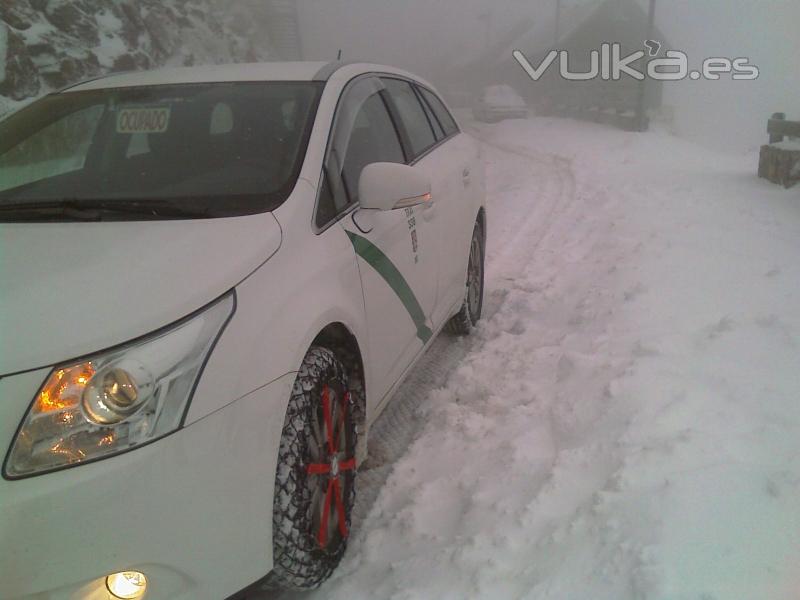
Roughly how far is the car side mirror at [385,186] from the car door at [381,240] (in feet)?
0.30

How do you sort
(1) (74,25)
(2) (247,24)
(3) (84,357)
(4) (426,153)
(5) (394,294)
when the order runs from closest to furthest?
(3) (84,357) < (5) (394,294) < (4) (426,153) < (1) (74,25) < (2) (247,24)

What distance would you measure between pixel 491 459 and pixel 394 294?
771 mm

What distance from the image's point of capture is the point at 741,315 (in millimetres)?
3395

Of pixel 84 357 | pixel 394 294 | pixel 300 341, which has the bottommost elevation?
pixel 394 294

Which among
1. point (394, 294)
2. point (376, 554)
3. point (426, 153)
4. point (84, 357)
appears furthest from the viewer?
point (426, 153)

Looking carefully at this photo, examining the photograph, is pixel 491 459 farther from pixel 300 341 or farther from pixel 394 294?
pixel 300 341

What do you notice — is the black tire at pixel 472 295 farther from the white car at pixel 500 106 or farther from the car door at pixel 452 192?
the white car at pixel 500 106

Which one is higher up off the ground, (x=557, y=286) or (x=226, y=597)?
(x=226, y=597)

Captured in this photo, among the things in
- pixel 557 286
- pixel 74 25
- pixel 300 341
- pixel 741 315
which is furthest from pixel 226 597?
pixel 74 25

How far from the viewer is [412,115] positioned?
3.39 m

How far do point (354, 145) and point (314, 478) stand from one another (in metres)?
1.30

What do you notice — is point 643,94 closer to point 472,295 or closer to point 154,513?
point 472,295

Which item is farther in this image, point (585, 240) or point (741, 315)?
point (585, 240)

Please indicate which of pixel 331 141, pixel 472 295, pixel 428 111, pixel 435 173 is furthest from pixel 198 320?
pixel 472 295
